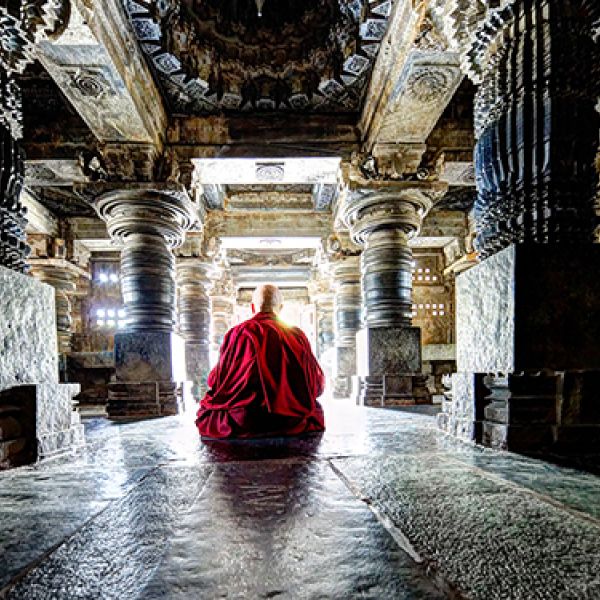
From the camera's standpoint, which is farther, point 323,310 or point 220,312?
point 220,312

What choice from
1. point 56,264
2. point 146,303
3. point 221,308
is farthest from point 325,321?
point 146,303

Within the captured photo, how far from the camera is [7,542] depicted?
47.2 inches

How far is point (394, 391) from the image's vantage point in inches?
227

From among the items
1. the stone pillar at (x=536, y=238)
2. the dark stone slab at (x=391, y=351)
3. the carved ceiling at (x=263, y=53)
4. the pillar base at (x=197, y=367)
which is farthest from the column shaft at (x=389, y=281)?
the pillar base at (x=197, y=367)

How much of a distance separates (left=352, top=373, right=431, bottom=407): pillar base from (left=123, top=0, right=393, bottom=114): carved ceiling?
3.57m

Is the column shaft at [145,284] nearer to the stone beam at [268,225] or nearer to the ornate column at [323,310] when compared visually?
the stone beam at [268,225]

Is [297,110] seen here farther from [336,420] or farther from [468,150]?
[336,420]

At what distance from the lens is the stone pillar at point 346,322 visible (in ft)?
29.1

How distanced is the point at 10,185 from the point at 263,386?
2.09 m

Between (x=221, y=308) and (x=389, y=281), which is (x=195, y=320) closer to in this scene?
(x=221, y=308)

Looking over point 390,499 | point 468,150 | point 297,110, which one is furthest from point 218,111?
point 390,499

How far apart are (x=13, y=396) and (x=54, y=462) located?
1.35ft

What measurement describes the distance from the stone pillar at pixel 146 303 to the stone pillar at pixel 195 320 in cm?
325

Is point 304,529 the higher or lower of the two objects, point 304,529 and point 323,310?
the lower
